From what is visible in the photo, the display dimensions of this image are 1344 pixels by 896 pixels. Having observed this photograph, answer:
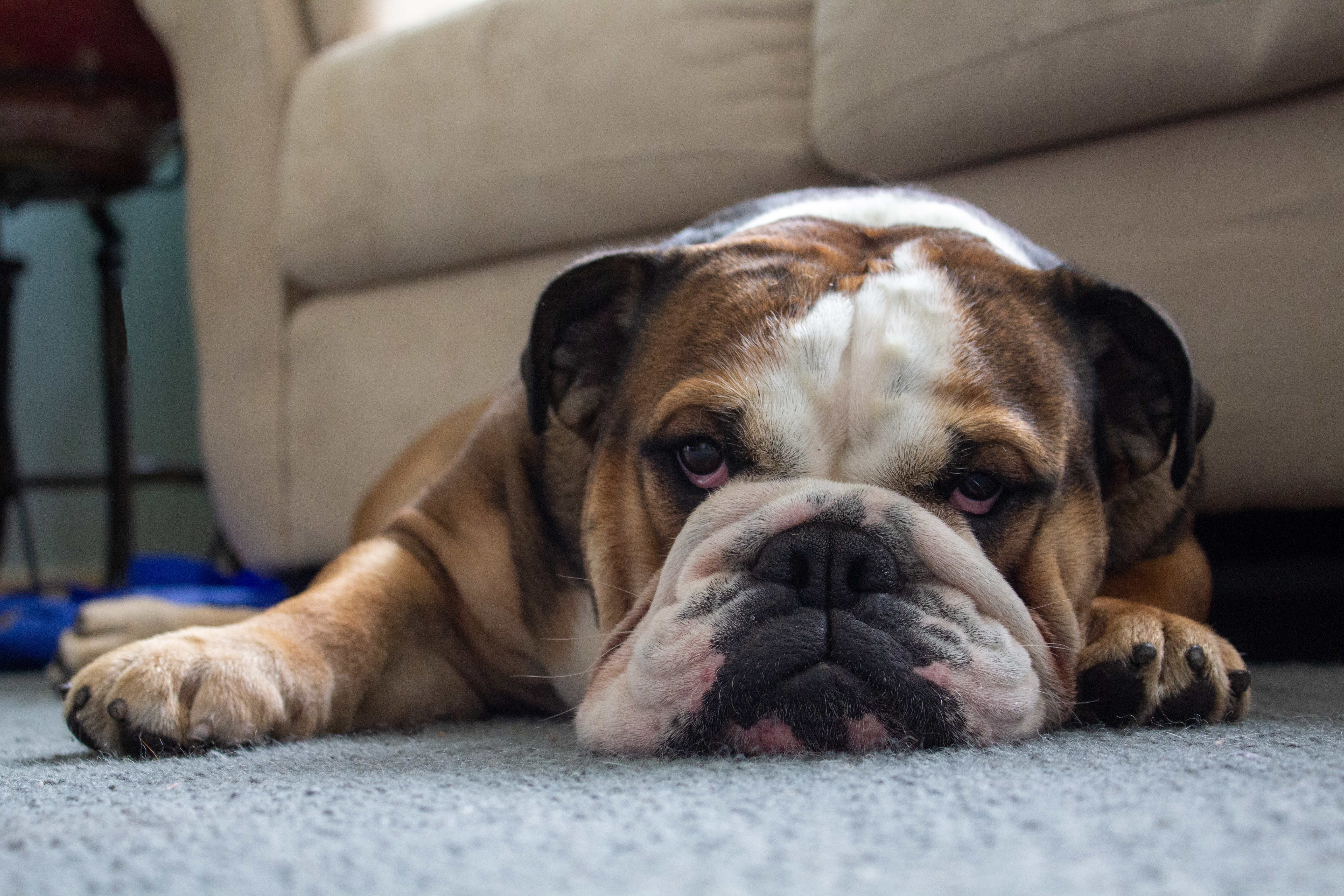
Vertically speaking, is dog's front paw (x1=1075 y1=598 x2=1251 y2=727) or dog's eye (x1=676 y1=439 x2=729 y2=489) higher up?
dog's eye (x1=676 y1=439 x2=729 y2=489)

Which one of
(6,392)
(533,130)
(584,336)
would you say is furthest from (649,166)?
(6,392)

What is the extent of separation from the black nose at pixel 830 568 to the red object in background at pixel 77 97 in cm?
270

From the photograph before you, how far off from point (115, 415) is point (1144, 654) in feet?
10.0

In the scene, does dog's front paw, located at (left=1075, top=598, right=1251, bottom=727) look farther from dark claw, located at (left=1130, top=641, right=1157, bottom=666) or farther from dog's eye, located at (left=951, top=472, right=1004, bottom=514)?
dog's eye, located at (left=951, top=472, right=1004, bottom=514)

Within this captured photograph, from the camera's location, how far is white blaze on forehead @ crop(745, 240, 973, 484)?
44.9 inches

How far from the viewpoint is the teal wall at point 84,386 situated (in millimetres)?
4590

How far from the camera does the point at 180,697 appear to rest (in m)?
1.14

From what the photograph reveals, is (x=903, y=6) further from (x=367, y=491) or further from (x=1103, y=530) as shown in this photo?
(x=367, y=491)

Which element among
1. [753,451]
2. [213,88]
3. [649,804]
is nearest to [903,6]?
[753,451]

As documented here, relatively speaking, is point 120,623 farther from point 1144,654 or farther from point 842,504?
point 1144,654

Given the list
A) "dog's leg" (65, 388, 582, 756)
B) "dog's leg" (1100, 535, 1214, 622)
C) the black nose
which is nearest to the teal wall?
"dog's leg" (65, 388, 582, 756)

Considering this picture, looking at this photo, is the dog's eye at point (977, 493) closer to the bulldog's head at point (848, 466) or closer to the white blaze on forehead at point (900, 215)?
the bulldog's head at point (848, 466)

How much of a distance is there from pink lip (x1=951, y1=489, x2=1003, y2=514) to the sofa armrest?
2058 mm

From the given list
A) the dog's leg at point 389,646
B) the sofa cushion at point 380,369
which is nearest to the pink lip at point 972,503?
the dog's leg at point 389,646
